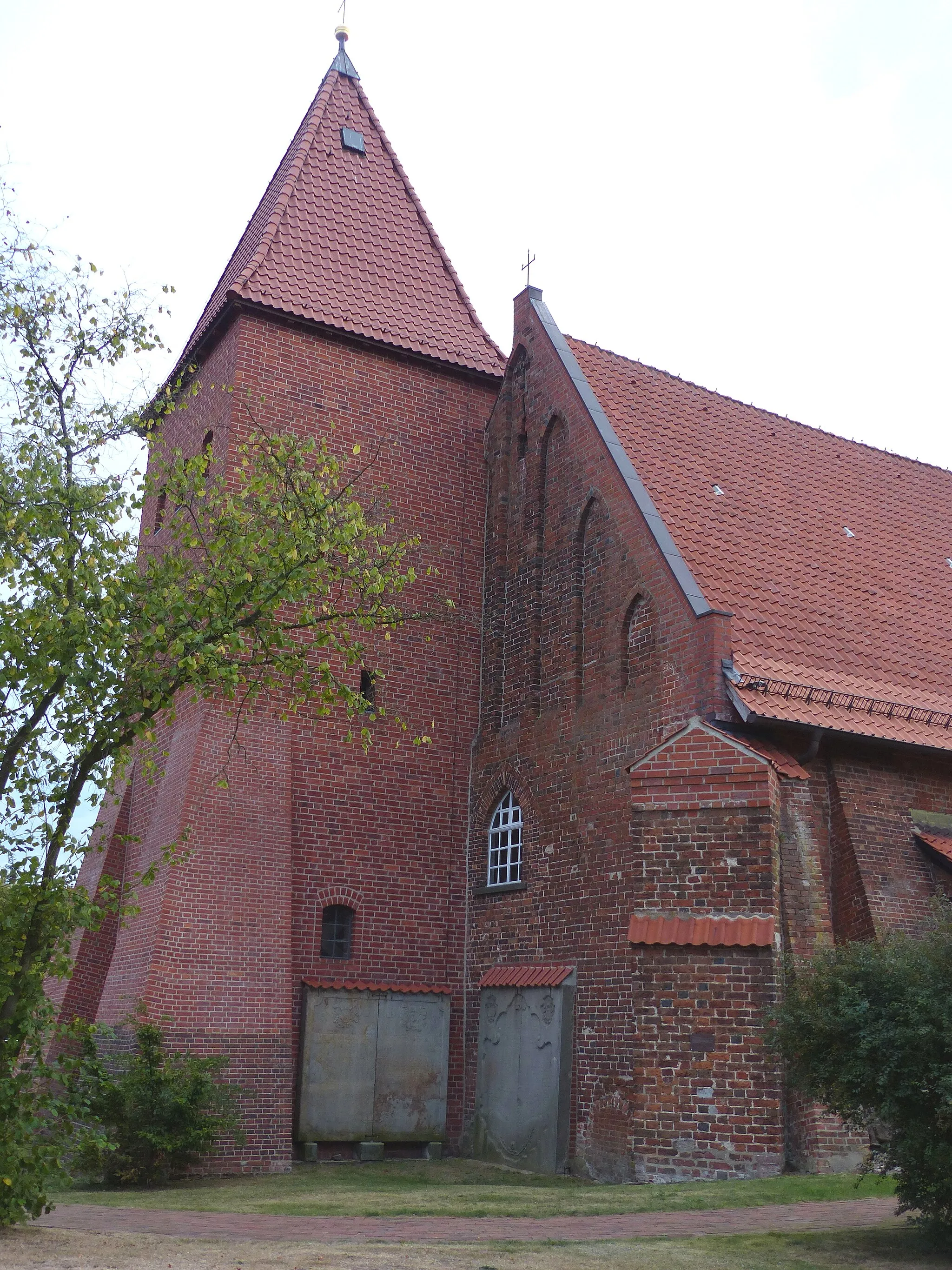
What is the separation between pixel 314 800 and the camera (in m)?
15.9

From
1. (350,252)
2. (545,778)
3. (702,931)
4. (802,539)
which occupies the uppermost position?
(350,252)

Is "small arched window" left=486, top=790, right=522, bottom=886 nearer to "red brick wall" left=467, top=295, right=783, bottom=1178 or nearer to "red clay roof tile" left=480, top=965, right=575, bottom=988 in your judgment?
"red brick wall" left=467, top=295, right=783, bottom=1178

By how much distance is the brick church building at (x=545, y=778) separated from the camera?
40.7 feet

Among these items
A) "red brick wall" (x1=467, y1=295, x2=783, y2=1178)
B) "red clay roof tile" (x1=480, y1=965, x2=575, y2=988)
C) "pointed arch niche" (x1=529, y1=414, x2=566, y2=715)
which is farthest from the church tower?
"pointed arch niche" (x1=529, y1=414, x2=566, y2=715)

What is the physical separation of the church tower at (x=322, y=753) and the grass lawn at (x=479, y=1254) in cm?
585

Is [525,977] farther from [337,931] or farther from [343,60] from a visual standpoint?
[343,60]

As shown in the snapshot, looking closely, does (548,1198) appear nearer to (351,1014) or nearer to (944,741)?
(351,1014)

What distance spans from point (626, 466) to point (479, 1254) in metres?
9.64

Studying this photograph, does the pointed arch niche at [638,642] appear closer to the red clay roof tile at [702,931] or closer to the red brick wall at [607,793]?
the red brick wall at [607,793]

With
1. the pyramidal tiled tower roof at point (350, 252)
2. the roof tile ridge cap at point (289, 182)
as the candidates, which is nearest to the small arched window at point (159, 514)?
the pyramidal tiled tower roof at point (350, 252)

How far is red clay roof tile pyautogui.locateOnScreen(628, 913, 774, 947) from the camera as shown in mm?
11828

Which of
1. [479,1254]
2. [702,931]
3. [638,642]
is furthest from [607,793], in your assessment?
[479,1254]

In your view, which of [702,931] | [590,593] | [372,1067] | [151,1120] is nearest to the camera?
[702,931]

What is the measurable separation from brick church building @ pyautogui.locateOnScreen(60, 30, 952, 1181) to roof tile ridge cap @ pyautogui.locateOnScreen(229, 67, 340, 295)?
90 millimetres
